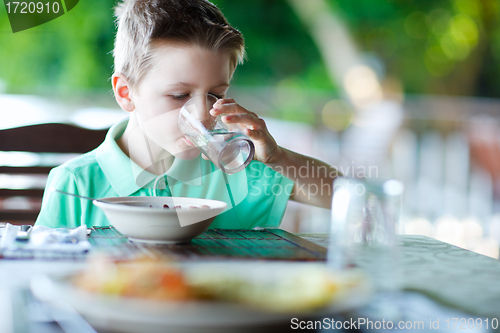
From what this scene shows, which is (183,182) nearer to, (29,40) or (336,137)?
(336,137)

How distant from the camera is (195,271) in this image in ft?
1.73

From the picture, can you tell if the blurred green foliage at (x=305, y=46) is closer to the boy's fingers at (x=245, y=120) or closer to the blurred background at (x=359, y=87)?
the blurred background at (x=359, y=87)

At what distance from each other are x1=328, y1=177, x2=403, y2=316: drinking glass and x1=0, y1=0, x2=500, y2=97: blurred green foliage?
487 centimetres

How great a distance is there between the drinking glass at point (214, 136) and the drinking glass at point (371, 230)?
1.10 feet

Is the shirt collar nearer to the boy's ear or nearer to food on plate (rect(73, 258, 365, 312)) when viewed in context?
the boy's ear

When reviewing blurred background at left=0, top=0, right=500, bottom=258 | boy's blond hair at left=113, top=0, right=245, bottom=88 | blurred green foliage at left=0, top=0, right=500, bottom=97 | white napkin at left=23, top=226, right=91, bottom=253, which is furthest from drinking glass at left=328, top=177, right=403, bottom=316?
blurred green foliage at left=0, top=0, right=500, bottom=97

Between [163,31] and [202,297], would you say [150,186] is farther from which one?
[202,297]

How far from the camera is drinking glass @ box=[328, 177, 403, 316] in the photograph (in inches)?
23.4

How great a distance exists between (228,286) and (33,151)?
1327 millimetres

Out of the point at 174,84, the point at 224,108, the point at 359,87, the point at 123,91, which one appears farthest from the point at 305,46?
the point at 224,108

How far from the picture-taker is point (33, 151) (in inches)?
62.7

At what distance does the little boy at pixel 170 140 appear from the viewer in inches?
43.7

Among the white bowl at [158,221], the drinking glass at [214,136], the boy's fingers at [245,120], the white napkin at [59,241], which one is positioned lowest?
the white napkin at [59,241]

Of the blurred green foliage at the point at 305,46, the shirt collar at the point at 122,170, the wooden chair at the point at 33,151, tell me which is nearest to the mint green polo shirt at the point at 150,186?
the shirt collar at the point at 122,170
